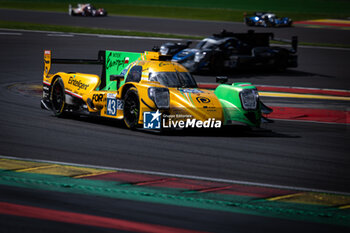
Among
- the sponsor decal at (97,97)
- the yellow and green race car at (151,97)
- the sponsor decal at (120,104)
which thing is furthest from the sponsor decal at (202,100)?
the sponsor decal at (97,97)

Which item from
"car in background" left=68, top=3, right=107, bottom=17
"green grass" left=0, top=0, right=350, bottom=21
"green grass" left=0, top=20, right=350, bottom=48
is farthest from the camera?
"green grass" left=0, top=0, right=350, bottom=21

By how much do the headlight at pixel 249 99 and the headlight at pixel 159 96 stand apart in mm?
1372

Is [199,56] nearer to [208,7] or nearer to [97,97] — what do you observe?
[97,97]

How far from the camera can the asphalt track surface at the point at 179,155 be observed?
6602mm

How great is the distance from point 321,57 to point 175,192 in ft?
75.4

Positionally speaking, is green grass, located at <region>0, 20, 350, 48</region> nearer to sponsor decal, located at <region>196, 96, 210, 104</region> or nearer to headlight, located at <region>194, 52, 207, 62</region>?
headlight, located at <region>194, 52, 207, 62</region>

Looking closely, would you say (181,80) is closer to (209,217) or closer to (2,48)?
(209,217)

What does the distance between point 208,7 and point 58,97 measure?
48.2 metres

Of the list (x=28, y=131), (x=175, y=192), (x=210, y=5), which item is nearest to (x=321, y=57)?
(x=28, y=131)

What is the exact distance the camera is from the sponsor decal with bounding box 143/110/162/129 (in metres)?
11.0

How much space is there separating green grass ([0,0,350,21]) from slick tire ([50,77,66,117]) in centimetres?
3841

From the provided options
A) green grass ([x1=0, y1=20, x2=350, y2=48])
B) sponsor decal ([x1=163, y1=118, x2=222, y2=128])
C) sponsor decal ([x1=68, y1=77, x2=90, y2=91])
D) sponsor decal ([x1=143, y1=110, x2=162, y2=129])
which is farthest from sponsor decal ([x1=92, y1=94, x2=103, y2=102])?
green grass ([x1=0, y1=20, x2=350, y2=48])

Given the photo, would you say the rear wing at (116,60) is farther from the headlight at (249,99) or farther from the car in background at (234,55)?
the car in background at (234,55)

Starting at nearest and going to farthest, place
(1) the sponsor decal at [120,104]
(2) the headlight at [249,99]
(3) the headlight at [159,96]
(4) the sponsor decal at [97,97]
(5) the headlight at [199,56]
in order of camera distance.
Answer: (3) the headlight at [159,96], (2) the headlight at [249,99], (1) the sponsor decal at [120,104], (4) the sponsor decal at [97,97], (5) the headlight at [199,56]
